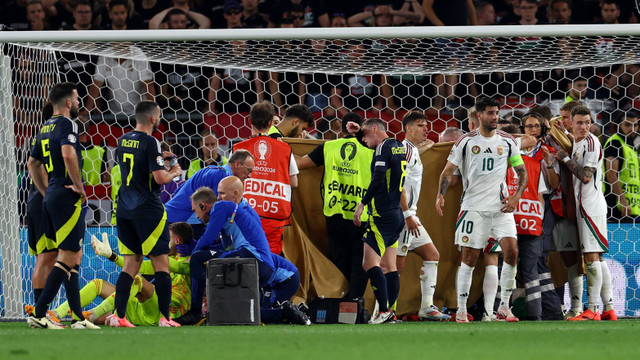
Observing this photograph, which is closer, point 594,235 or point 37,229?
point 37,229

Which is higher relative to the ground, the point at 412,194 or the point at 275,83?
the point at 275,83

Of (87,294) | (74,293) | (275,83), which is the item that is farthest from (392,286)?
(275,83)

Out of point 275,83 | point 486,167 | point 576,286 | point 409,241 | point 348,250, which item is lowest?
point 576,286

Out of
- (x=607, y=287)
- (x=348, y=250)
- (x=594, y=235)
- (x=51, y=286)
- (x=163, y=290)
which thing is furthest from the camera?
(x=348, y=250)

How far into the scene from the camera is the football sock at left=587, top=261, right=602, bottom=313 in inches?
307

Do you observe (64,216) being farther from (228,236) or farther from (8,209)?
(8,209)

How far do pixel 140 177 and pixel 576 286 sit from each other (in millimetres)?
4085

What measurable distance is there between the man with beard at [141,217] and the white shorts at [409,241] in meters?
2.26

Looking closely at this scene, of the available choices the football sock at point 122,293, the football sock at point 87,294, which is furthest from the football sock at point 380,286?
the football sock at point 87,294

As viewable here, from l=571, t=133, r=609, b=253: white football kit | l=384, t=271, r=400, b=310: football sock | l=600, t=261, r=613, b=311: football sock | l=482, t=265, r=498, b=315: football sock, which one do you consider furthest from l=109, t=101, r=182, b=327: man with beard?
l=600, t=261, r=613, b=311: football sock

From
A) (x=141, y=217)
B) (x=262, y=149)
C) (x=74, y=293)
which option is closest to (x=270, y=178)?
(x=262, y=149)

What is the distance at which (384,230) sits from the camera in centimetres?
751

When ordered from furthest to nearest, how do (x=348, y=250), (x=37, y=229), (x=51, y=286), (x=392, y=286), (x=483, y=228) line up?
1. (x=348, y=250)
2. (x=483, y=228)
3. (x=392, y=286)
4. (x=37, y=229)
5. (x=51, y=286)

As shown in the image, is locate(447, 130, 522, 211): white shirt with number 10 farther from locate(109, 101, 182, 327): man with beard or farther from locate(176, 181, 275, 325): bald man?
locate(109, 101, 182, 327): man with beard
